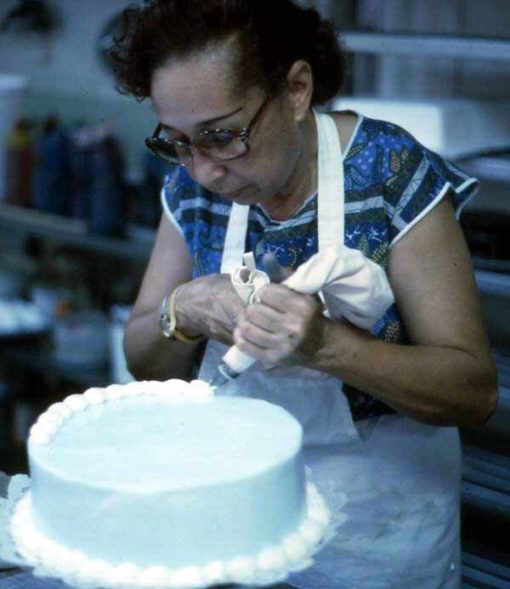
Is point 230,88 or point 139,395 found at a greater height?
point 230,88

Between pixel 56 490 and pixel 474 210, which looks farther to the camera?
pixel 474 210

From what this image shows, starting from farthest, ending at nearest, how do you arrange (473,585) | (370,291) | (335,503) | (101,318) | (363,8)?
(101,318), (363,8), (473,585), (335,503), (370,291)

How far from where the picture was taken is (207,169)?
1.56 meters

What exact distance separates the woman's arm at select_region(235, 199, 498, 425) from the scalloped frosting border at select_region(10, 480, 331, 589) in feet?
0.75

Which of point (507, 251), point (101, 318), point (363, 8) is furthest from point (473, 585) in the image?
point (101, 318)

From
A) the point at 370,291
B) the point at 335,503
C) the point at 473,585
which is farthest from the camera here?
the point at 473,585

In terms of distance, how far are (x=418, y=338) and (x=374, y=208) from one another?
21 centimetres

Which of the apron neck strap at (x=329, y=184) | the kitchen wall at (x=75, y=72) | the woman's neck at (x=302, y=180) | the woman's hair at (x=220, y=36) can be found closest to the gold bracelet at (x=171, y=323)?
the apron neck strap at (x=329, y=184)

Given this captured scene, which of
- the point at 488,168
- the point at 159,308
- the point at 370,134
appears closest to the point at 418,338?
the point at 370,134

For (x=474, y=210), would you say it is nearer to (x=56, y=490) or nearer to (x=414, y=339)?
(x=414, y=339)

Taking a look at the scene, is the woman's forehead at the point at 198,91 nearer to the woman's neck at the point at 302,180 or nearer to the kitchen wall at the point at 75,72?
the woman's neck at the point at 302,180

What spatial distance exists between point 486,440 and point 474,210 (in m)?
0.55

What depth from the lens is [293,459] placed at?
1367mm

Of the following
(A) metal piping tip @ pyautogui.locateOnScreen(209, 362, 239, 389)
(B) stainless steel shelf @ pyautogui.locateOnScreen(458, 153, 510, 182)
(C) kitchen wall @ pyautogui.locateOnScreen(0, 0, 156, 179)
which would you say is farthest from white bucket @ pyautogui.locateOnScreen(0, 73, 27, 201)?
(A) metal piping tip @ pyautogui.locateOnScreen(209, 362, 239, 389)
